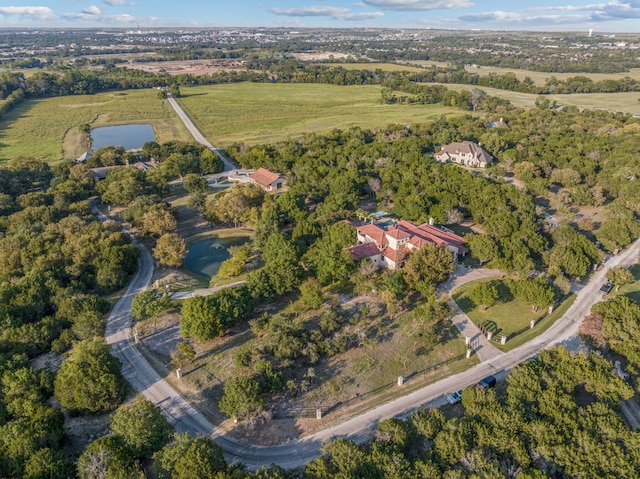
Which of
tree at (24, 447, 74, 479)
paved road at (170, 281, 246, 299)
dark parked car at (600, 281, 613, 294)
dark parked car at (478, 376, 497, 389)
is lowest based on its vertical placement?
paved road at (170, 281, 246, 299)

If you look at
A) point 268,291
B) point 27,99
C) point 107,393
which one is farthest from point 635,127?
point 27,99

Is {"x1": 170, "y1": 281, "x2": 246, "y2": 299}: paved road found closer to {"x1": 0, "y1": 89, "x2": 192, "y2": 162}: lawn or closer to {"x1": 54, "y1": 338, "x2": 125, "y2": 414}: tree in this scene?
{"x1": 54, "y1": 338, "x2": 125, "y2": 414}: tree

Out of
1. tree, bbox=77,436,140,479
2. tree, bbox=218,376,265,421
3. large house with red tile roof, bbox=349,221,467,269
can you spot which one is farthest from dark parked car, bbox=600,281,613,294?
tree, bbox=77,436,140,479

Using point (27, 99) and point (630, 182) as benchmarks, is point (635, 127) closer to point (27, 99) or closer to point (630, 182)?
point (630, 182)

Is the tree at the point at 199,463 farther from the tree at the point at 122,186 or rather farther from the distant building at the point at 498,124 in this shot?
the distant building at the point at 498,124

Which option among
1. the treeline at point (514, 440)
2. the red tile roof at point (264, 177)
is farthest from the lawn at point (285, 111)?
the treeline at point (514, 440)

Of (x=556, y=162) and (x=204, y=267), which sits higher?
(x=556, y=162)
